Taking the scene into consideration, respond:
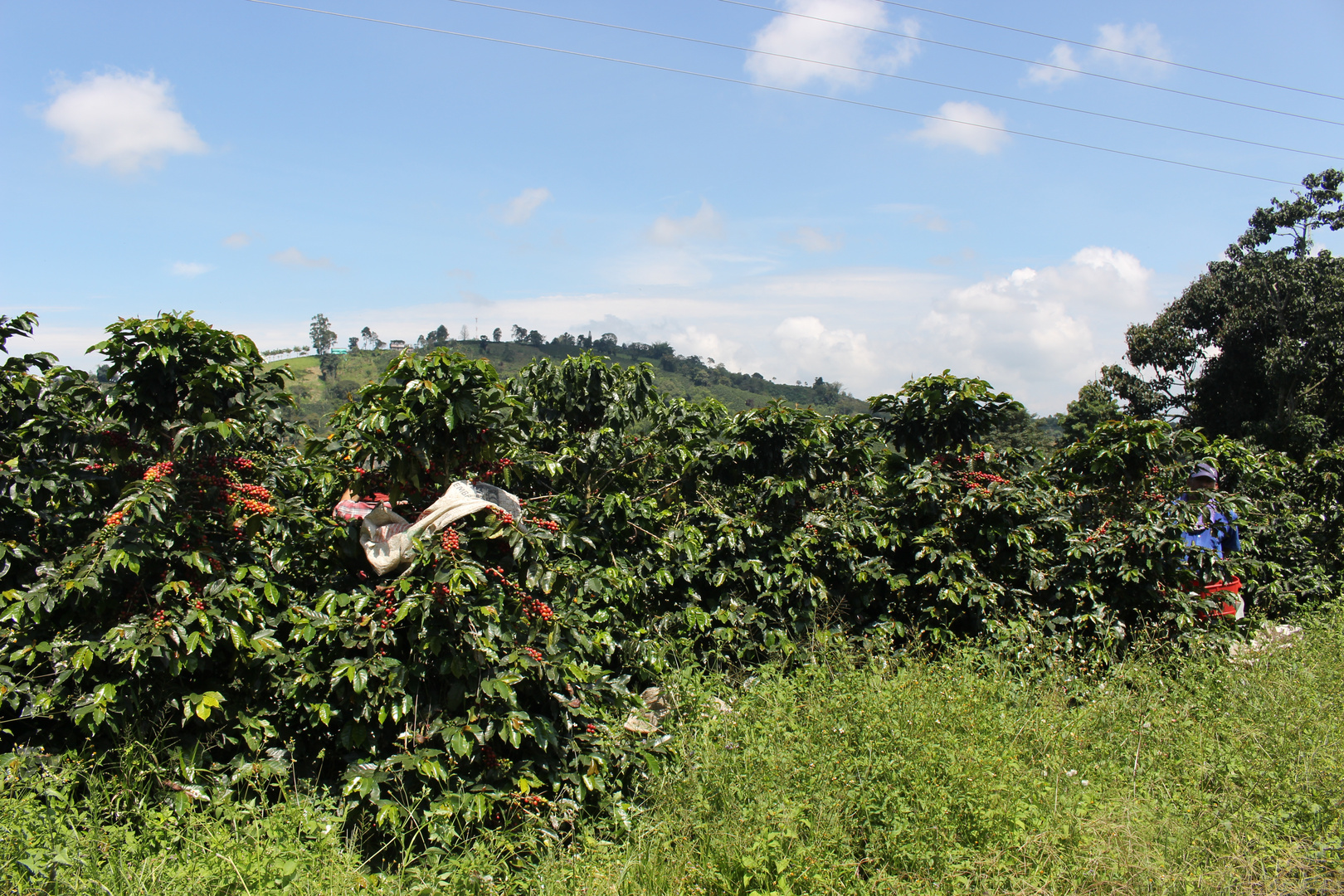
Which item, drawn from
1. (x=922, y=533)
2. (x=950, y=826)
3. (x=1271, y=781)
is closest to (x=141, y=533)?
(x=950, y=826)

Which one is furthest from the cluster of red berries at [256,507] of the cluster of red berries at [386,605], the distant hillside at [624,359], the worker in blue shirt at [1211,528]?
the distant hillside at [624,359]

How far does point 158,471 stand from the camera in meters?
3.29

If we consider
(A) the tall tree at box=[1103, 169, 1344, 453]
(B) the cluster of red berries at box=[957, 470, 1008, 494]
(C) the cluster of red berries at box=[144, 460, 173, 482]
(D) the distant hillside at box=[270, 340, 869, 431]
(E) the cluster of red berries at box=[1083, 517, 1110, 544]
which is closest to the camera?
(C) the cluster of red berries at box=[144, 460, 173, 482]

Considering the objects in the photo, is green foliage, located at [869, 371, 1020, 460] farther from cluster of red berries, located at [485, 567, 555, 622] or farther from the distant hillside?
the distant hillside

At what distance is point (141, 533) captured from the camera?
3.13 metres

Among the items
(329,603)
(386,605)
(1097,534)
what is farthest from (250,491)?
(1097,534)

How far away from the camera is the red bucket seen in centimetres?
547

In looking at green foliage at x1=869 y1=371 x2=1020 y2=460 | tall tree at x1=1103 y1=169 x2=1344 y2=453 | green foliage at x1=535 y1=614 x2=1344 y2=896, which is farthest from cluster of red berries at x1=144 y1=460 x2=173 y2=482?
tall tree at x1=1103 y1=169 x2=1344 y2=453

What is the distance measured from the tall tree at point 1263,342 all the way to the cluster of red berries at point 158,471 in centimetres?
2531

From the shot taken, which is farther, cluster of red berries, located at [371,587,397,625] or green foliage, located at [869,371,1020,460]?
green foliage, located at [869,371,1020,460]

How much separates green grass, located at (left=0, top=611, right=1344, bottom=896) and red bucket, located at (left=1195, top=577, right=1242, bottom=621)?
1.28 metres

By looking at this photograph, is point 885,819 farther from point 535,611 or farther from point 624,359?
point 624,359

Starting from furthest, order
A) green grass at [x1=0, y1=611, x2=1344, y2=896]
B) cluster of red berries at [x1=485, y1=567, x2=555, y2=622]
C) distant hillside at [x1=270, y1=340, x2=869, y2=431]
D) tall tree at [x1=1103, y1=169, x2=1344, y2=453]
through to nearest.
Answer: distant hillside at [x1=270, y1=340, x2=869, y2=431]
tall tree at [x1=1103, y1=169, x2=1344, y2=453]
cluster of red berries at [x1=485, y1=567, x2=555, y2=622]
green grass at [x1=0, y1=611, x2=1344, y2=896]

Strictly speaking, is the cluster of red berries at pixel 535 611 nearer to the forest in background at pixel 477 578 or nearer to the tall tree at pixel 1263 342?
the forest in background at pixel 477 578
